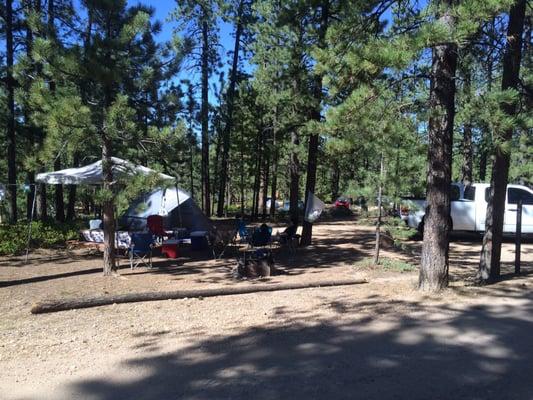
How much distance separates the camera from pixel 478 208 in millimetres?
14344

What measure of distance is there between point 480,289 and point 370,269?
2.85 meters

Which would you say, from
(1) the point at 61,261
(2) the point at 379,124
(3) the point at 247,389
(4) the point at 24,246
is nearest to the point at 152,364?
(3) the point at 247,389

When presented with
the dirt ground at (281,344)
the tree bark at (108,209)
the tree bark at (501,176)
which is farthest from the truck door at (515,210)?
the tree bark at (108,209)

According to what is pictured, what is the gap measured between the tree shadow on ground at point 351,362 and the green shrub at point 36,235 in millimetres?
8482

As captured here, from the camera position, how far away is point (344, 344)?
4.71m

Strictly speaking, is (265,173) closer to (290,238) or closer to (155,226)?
(155,226)

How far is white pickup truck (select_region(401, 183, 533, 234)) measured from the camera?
1405 centimetres

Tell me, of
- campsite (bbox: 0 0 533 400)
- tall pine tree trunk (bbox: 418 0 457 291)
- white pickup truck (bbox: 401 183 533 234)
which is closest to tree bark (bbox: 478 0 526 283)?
campsite (bbox: 0 0 533 400)

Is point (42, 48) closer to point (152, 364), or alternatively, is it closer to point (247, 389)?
point (152, 364)

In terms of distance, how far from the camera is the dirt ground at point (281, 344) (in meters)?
3.74

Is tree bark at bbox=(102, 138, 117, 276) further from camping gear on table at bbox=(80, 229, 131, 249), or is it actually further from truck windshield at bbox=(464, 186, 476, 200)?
truck windshield at bbox=(464, 186, 476, 200)

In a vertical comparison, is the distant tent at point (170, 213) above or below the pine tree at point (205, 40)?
below

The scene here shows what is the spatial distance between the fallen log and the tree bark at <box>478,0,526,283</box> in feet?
6.84

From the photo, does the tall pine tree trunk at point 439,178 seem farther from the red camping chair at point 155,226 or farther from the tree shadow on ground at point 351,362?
the red camping chair at point 155,226
